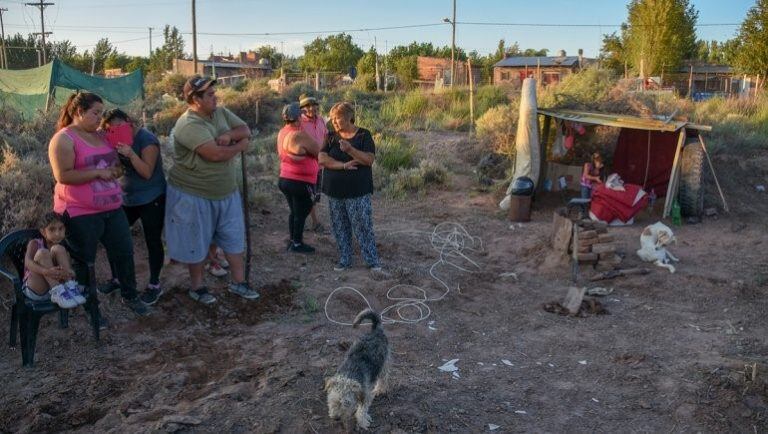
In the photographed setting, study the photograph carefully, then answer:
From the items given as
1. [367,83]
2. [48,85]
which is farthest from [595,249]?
[367,83]

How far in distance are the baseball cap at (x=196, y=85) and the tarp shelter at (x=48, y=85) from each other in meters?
8.27

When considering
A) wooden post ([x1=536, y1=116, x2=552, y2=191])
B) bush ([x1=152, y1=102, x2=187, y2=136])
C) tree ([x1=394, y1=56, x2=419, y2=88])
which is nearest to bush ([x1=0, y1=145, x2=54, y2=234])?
wooden post ([x1=536, y1=116, x2=552, y2=191])

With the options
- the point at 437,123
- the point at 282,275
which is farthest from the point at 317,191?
the point at 437,123

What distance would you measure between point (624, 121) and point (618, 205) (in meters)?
1.19

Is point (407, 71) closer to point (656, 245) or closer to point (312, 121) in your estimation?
point (312, 121)

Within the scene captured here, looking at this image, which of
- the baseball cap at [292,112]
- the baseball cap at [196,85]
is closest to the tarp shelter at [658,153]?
the baseball cap at [292,112]

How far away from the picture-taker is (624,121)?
891 cm

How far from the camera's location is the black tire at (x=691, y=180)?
8805 millimetres

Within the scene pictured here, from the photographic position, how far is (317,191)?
7.23 meters

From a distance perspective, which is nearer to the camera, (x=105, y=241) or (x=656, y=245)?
(x=105, y=241)

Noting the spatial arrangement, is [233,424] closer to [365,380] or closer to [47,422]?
[365,380]

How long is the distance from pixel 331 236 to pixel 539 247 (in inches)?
97.9

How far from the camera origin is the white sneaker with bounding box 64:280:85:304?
13.7ft

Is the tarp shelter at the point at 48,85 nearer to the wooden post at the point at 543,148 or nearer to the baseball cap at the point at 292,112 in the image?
the baseball cap at the point at 292,112
